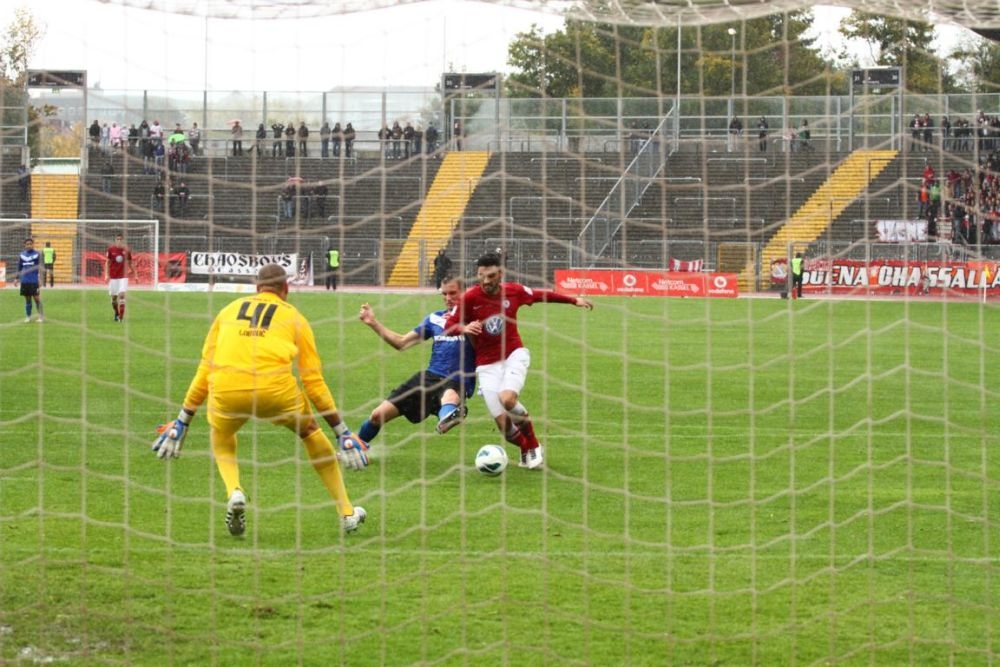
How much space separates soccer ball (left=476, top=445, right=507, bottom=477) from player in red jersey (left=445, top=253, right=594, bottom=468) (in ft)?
0.76

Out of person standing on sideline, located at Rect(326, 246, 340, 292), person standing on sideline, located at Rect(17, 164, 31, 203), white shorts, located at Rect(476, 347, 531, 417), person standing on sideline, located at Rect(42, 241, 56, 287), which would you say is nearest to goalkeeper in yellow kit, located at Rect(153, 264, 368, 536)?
white shorts, located at Rect(476, 347, 531, 417)

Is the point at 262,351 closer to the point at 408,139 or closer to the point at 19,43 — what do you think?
the point at 19,43

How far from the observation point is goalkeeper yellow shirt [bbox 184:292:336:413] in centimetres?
830

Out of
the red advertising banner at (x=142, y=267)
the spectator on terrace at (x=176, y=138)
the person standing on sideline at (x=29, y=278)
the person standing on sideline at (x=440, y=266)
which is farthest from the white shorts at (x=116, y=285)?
the spectator on terrace at (x=176, y=138)

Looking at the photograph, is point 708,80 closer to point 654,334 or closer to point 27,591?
point 27,591

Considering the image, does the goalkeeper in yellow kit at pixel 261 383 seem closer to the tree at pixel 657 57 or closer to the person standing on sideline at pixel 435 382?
the tree at pixel 657 57

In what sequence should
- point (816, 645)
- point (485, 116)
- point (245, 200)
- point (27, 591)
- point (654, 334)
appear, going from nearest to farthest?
point (816, 645) → point (27, 591) → point (485, 116) → point (245, 200) → point (654, 334)

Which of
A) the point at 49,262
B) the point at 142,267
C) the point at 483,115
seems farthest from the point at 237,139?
the point at 142,267

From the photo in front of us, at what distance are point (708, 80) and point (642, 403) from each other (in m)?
4.02

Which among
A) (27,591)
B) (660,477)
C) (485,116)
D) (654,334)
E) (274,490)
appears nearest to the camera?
(27,591)

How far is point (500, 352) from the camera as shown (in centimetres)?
1098

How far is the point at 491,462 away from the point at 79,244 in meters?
23.0

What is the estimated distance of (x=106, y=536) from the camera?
8539 mm

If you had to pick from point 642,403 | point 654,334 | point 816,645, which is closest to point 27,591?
point 816,645
